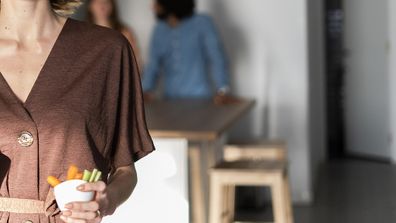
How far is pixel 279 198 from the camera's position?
12.6 feet

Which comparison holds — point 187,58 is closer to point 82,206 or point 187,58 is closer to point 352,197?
point 352,197

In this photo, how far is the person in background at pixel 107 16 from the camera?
17.1 ft

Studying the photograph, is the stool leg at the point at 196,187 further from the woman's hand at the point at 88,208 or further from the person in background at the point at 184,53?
the woman's hand at the point at 88,208

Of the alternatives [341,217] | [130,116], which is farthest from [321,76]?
[130,116]

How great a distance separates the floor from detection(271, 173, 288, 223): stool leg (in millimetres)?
1309

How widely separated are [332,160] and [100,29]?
21.6 feet

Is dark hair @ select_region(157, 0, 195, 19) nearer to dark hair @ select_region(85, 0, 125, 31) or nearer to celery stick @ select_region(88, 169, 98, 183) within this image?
dark hair @ select_region(85, 0, 125, 31)

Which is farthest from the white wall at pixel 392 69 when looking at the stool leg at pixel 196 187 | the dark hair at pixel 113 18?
the stool leg at pixel 196 187

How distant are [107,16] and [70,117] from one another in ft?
13.3

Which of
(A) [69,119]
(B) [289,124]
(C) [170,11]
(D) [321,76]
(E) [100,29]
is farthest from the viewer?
(D) [321,76]

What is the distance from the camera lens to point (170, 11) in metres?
5.21

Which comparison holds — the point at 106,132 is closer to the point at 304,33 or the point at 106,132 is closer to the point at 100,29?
the point at 100,29

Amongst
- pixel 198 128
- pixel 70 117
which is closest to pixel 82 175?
pixel 70 117

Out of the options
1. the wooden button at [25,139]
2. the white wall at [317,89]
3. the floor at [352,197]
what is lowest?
the floor at [352,197]
